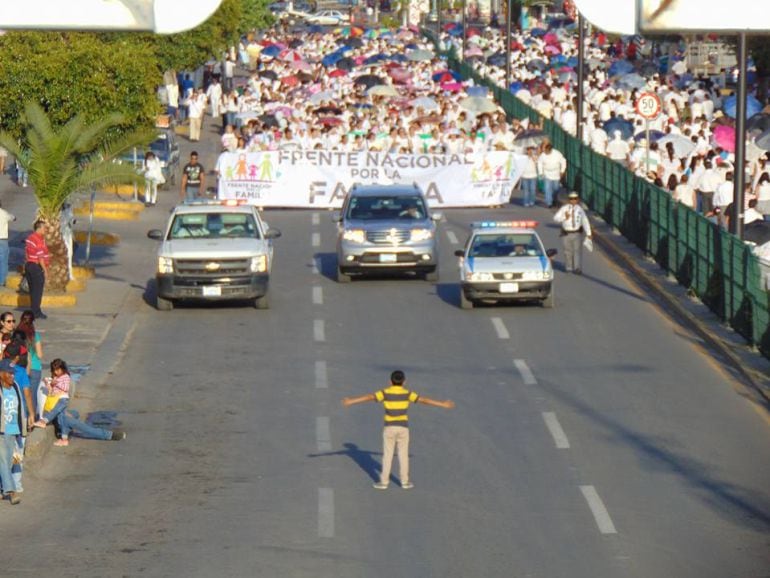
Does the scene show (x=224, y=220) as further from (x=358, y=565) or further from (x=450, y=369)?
(x=358, y=565)

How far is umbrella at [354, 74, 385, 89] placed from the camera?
68.6m

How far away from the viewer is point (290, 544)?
15.0 meters

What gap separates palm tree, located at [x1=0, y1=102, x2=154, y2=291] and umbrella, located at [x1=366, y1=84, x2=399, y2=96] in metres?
35.6

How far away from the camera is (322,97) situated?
200 ft

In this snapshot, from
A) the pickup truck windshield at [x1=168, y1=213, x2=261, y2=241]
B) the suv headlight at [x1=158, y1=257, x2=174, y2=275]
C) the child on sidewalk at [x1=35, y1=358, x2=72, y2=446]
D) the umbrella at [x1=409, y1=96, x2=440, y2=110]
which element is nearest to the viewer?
the child on sidewalk at [x1=35, y1=358, x2=72, y2=446]

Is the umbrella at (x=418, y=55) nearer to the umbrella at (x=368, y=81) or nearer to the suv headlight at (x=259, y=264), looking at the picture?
the umbrella at (x=368, y=81)

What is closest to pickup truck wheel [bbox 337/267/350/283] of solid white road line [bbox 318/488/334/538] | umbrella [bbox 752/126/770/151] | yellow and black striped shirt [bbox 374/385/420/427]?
umbrella [bbox 752/126/770/151]

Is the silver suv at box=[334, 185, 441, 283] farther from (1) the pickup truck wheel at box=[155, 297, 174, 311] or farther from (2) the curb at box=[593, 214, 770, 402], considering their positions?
(2) the curb at box=[593, 214, 770, 402]

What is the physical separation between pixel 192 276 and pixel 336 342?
11.1 feet

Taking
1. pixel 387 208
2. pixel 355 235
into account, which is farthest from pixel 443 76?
pixel 355 235

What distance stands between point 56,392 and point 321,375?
5406mm

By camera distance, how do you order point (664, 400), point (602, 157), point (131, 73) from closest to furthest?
point (664, 400) → point (131, 73) → point (602, 157)

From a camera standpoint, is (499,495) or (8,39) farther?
(8,39)

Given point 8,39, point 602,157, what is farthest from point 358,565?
point 602,157
